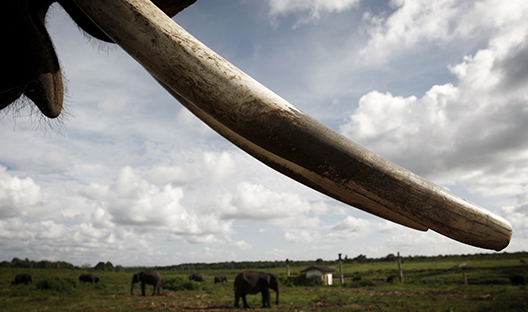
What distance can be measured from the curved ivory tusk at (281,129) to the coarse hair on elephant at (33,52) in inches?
15.2

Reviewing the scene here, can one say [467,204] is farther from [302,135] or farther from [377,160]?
[302,135]

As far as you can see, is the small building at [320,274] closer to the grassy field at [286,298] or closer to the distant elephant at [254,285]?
the grassy field at [286,298]

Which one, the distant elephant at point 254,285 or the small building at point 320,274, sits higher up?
the distant elephant at point 254,285

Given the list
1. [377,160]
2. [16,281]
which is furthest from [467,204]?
[16,281]

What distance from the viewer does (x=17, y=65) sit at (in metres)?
1.21

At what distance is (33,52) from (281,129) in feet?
3.42

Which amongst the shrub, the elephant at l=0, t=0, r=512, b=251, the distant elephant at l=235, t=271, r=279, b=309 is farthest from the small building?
the elephant at l=0, t=0, r=512, b=251

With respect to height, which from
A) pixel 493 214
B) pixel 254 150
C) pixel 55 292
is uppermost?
pixel 254 150

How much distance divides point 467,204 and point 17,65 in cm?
168

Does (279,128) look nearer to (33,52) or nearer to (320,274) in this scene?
(33,52)

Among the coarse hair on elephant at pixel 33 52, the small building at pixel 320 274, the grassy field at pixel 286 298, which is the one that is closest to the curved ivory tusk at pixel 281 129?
the coarse hair on elephant at pixel 33 52

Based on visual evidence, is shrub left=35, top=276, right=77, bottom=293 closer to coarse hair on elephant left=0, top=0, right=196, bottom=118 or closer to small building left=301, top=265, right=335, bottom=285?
small building left=301, top=265, right=335, bottom=285

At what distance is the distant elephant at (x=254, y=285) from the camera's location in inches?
623

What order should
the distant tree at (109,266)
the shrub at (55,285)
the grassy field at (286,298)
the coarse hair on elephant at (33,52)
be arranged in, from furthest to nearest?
1. the distant tree at (109,266)
2. the shrub at (55,285)
3. the grassy field at (286,298)
4. the coarse hair on elephant at (33,52)
